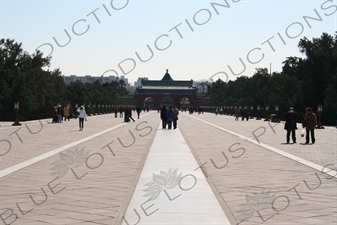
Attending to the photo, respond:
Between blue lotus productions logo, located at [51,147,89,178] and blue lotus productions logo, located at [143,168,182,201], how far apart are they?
2.09 m

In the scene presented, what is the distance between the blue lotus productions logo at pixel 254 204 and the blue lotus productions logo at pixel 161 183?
143 cm

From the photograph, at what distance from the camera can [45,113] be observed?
6306 centimetres

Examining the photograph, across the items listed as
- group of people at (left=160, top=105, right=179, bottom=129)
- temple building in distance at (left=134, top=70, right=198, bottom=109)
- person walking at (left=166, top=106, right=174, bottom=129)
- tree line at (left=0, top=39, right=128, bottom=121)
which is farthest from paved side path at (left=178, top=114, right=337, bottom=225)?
temple building in distance at (left=134, top=70, right=198, bottom=109)

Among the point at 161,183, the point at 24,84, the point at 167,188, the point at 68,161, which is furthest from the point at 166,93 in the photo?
the point at 167,188

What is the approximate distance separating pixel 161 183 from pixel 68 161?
4.70 m

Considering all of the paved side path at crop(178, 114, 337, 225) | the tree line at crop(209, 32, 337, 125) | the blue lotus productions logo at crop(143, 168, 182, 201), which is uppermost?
the blue lotus productions logo at crop(143, 168, 182, 201)

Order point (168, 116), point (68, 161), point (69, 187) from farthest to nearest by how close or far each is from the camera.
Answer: point (168, 116)
point (68, 161)
point (69, 187)

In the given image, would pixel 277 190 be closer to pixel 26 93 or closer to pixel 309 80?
pixel 26 93

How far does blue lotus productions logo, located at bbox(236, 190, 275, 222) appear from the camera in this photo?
716 cm

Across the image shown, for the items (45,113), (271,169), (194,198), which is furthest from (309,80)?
(194,198)

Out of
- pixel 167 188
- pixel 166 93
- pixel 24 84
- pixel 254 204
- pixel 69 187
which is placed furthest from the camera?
pixel 166 93

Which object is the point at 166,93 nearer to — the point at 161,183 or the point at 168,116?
the point at 168,116

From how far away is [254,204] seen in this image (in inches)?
310

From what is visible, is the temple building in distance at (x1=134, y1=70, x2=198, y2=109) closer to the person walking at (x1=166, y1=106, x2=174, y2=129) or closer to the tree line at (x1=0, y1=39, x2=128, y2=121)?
the tree line at (x1=0, y1=39, x2=128, y2=121)
